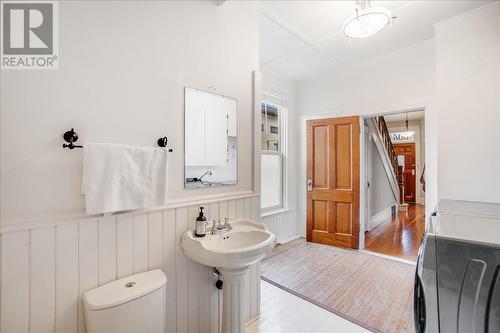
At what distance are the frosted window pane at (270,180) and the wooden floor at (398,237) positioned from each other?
161 centimetres

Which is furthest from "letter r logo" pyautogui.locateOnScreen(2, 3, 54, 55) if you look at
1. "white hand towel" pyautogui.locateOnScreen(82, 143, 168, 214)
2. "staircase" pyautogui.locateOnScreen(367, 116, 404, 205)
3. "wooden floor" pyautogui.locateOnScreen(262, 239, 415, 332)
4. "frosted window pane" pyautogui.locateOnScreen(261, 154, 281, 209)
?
"staircase" pyautogui.locateOnScreen(367, 116, 404, 205)

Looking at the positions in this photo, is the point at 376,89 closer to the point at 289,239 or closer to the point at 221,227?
the point at 289,239

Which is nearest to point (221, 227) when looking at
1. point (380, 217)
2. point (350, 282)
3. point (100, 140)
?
point (100, 140)

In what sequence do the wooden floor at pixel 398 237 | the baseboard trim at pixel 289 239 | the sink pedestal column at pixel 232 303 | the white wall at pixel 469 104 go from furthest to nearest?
the baseboard trim at pixel 289 239 → the wooden floor at pixel 398 237 → the white wall at pixel 469 104 → the sink pedestal column at pixel 232 303

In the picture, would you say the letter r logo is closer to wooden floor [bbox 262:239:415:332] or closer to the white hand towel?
the white hand towel

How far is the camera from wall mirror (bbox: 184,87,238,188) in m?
1.61

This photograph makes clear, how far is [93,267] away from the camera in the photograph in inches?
46.3

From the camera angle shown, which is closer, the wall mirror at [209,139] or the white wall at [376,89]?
the wall mirror at [209,139]

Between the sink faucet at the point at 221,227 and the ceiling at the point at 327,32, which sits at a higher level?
the ceiling at the point at 327,32

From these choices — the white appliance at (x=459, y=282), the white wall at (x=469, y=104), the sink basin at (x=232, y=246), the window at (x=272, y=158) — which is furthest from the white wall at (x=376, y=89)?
the sink basin at (x=232, y=246)

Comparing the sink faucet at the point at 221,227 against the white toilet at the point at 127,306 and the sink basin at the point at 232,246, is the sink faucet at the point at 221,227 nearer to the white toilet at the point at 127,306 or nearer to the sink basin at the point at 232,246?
the sink basin at the point at 232,246

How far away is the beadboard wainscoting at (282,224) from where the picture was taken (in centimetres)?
346

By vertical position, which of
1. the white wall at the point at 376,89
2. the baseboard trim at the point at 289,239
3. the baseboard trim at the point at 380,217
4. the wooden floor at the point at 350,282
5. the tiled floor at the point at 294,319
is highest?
the white wall at the point at 376,89

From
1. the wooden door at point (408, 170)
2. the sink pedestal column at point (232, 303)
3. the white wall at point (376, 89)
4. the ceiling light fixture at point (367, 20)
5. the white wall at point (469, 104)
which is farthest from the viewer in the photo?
the wooden door at point (408, 170)
